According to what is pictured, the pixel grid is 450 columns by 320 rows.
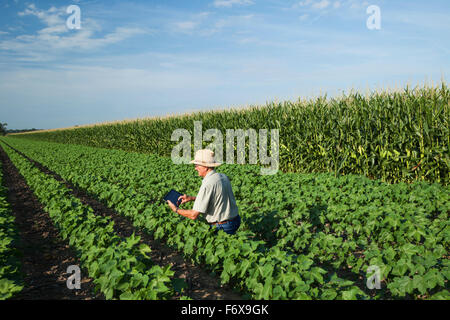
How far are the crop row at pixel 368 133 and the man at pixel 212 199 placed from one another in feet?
22.7

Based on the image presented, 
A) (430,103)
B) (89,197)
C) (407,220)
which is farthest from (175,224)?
(430,103)

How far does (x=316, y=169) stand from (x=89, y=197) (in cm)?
841

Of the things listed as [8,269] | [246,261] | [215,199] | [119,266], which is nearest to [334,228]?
[215,199]

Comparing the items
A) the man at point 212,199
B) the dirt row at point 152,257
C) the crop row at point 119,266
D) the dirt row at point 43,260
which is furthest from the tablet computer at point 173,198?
the dirt row at point 43,260

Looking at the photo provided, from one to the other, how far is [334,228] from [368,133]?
5.83 metres

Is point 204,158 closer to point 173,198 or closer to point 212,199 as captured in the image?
point 212,199

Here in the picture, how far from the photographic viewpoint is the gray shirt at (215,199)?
449 centimetres

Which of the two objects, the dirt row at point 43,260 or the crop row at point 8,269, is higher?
the crop row at point 8,269

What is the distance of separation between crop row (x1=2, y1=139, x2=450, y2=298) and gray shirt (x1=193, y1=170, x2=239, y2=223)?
306 millimetres

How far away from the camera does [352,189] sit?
Result: 711 cm

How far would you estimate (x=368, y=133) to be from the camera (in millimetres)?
10086

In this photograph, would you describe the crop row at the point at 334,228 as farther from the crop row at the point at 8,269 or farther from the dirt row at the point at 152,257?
the crop row at the point at 8,269

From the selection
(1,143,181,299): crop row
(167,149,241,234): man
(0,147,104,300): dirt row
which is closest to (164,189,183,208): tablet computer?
(167,149,241,234): man
